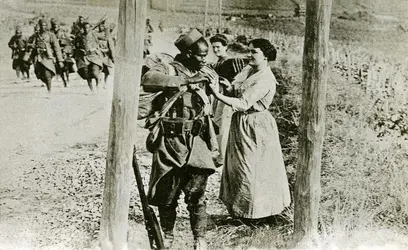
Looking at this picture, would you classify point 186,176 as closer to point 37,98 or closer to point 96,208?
point 96,208

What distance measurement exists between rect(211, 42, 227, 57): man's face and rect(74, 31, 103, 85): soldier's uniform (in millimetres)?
997

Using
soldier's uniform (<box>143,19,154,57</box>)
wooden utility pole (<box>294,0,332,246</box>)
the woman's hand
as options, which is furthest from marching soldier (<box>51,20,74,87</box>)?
wooden utility pole (<box>294,0,332,246</box>)

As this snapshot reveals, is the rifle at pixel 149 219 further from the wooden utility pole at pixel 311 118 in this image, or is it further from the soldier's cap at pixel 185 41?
the wooden utility pole at pixel 311 118

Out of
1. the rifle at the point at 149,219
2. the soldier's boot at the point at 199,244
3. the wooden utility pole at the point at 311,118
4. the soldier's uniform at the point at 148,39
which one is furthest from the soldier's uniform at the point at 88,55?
the wooden utility pole at the point at 311,118

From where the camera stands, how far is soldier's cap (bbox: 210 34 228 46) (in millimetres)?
5391

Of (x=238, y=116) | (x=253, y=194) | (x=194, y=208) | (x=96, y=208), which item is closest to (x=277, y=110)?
(x=238, y=116)

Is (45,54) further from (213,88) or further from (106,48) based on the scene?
(213,88)

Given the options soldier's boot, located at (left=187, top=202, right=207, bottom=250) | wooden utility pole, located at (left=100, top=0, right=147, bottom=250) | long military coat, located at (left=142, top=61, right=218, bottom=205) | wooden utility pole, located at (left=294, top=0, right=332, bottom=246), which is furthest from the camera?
wooden utility pole, located at (left=294, top=0, right=332, bottom=246)

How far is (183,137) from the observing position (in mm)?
5250

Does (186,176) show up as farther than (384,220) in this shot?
No

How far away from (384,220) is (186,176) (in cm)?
193

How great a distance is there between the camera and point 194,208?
209 inches

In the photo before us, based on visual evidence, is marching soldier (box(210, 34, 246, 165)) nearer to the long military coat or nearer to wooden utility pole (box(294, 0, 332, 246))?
the long military coat

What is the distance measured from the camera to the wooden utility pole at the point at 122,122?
16.8 feet
